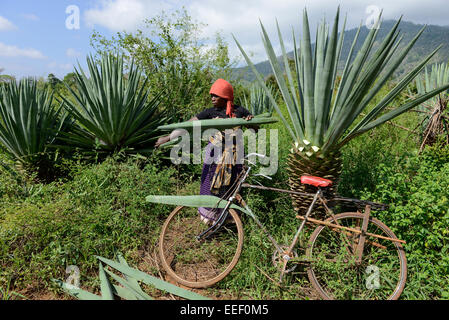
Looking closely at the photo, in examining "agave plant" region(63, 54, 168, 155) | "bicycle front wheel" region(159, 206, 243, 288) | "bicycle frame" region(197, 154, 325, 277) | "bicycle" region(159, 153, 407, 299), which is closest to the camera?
"bicycle" region(159, 153, 407, 299)

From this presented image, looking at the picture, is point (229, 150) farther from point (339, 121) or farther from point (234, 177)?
point (339, 121)

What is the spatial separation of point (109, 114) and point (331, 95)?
2.79m

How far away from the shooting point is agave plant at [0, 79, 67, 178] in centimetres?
375

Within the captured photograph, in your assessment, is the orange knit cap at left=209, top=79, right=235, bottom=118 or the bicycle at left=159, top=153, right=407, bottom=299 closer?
the bicycle at left=159, top=153, right=407, bottom=299

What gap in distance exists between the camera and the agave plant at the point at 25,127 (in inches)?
147

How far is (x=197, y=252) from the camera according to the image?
2.69 metres

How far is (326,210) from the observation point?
7.50 ft

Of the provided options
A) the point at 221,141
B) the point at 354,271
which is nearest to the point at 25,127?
the point at 221,141

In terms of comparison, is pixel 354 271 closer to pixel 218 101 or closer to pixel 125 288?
pixel 125 288

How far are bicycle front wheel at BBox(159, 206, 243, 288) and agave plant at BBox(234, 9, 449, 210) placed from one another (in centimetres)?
78

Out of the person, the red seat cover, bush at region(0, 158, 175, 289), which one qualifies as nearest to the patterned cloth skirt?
the person

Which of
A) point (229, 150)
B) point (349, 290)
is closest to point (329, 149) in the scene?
point (229, 150)

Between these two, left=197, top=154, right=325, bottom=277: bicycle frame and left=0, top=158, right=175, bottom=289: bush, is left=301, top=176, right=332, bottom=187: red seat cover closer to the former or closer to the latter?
left=197, top=154, right=325, bottom=277: bicycle frame

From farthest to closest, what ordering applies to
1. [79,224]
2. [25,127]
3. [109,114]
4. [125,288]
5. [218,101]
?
[25,127] < [109,114] < [218,101] < [79,224] < [125,288]
